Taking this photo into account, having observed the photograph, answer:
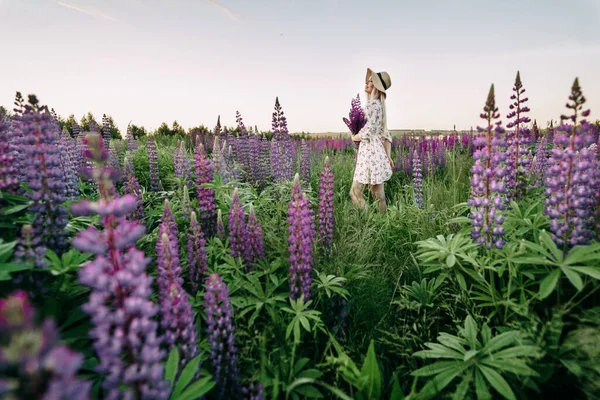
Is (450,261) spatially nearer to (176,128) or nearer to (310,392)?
(310,392)

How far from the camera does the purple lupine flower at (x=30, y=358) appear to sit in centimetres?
74

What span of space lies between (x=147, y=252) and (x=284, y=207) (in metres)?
1.53

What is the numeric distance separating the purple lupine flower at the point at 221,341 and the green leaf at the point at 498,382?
1.31 meters

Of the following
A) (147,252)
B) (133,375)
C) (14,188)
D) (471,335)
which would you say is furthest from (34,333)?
(147,252)

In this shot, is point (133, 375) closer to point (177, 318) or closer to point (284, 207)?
point (177, 318)

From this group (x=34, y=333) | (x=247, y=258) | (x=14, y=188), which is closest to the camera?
(x=34, y=333)

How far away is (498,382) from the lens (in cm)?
180

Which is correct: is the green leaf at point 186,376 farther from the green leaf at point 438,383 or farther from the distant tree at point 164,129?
the distant tree at point 164,129

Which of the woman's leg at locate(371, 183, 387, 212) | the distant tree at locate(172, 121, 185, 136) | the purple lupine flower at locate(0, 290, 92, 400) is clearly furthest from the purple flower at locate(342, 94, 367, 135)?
the distant tree at locate(172, 121, 185, 136)

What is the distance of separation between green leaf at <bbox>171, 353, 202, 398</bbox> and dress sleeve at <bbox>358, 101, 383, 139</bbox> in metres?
5.57

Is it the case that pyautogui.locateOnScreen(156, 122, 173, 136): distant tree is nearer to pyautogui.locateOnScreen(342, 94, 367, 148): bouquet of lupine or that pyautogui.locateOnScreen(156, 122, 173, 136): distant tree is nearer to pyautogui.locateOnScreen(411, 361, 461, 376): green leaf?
pyautogui.locateOnScreen(342, 94, 367, 148): bouquet of lupine

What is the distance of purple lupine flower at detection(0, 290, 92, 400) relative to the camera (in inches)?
29.0

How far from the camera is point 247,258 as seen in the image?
2.74 m

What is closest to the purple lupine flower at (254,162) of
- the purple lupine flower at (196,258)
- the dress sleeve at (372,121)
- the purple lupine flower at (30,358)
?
the dress sleeve at (372,121)
